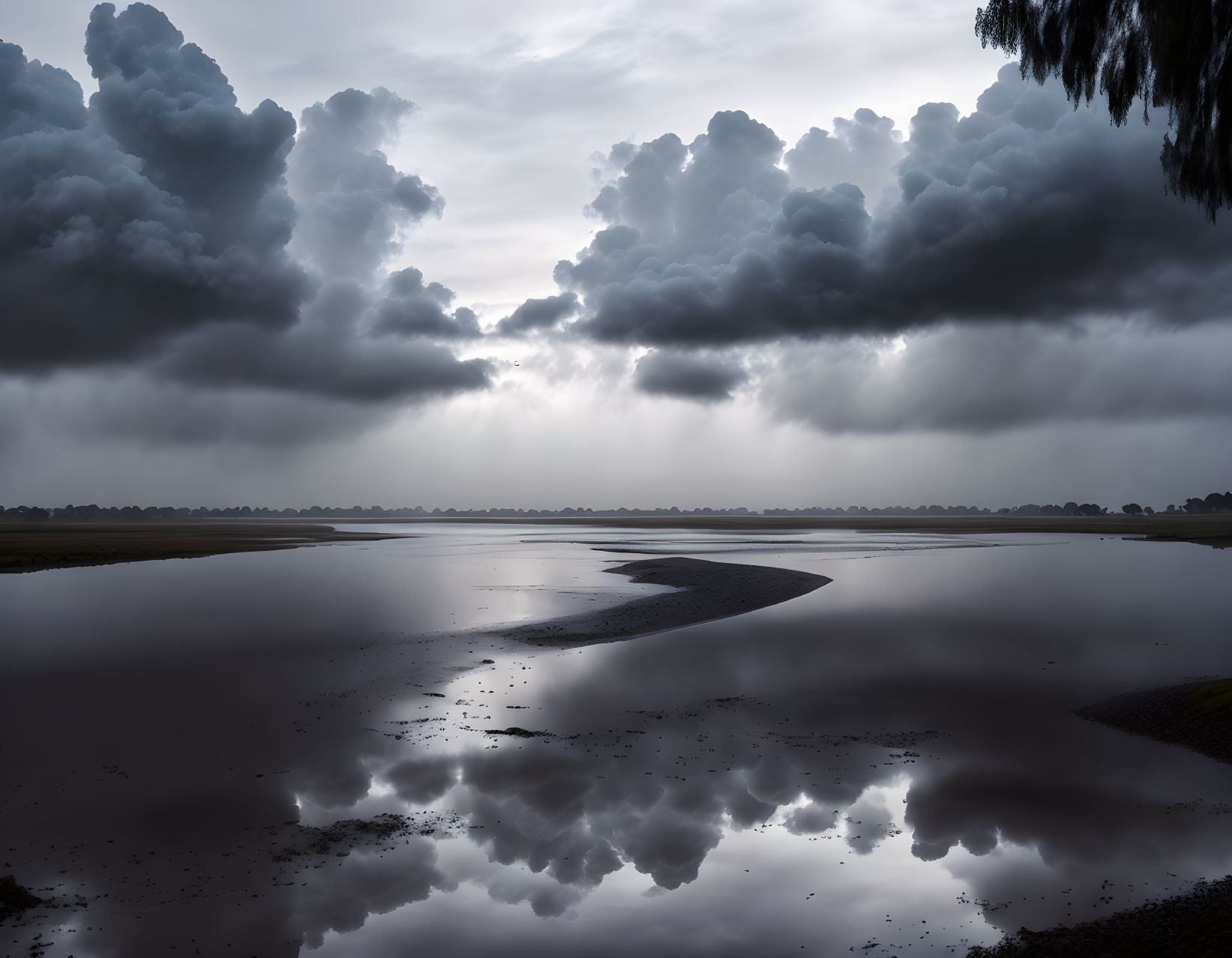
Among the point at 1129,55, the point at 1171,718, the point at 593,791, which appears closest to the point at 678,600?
the point at 1171,718

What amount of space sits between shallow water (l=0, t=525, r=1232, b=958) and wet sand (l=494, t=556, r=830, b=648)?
1625 mm

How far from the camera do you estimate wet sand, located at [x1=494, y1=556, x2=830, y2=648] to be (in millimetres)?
25266

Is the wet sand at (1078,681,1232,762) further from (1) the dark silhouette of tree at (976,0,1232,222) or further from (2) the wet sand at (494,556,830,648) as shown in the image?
(2) the wet sand at (494,556,830,648)

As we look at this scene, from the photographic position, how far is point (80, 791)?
11227 mm

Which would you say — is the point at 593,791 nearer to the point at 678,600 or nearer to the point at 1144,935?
the point at 1144,935

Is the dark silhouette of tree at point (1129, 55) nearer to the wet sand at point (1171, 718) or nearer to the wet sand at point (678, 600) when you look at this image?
the wet sand at point (1171, 718)

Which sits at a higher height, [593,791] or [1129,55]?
[1129,55]

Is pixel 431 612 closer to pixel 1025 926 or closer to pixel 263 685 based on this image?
pixel 263 685

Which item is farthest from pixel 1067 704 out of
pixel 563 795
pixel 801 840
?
pixel 563 795

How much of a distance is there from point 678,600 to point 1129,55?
967 inches

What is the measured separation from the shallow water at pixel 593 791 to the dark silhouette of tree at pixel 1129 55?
34.9ft

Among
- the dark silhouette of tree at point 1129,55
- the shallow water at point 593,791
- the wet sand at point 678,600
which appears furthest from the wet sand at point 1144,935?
the wet sand at point 678,600

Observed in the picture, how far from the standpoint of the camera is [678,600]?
33312mm

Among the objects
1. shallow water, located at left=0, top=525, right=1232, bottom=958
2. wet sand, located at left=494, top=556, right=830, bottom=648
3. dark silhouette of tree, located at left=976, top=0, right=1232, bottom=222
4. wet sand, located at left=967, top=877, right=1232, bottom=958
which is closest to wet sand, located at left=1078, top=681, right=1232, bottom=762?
shallow water, located at left=0, top=525, right=1232, bottom=958
